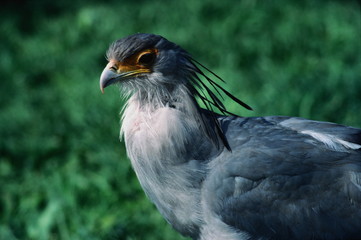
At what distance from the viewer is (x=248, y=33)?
686 cm

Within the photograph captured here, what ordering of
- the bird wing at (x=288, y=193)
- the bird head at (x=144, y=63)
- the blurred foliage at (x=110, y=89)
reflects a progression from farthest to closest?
the blurred foliage at (x=110, y=89)
the bird head at (x=144, y=63)
the bird wing at (x=288, y=193)

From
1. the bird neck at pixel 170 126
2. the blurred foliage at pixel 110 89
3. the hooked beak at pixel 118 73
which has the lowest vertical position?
the blurred foliage at pixel 110 89

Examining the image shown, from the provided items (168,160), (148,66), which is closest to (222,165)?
(168,160)

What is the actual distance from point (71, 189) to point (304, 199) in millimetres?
2152

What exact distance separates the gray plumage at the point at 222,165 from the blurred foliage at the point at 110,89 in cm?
104

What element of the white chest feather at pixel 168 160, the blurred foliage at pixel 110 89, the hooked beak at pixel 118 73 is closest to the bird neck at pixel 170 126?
the white chest feather at pixel 168 160

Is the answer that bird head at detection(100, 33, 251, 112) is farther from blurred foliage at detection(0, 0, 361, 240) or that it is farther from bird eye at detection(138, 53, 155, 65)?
blurred foliage at detection(0, 0, 361, 240)

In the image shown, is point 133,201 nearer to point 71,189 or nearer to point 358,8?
point 71,189

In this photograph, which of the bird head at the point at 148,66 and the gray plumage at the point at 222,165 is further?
the bird head at the point at 148,66

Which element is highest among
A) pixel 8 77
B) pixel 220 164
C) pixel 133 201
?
pixel 220 164

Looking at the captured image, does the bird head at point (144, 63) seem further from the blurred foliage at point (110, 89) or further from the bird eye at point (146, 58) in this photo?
the blurred foliage at point (110, 89)

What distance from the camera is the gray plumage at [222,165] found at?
2.90 meters

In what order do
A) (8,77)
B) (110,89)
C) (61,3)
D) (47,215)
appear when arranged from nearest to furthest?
1. (47,215)
2. (110,89)
3. (8,77)
4. (61,3)

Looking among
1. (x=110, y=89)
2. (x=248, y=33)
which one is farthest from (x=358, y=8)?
(x=110, y=89)
